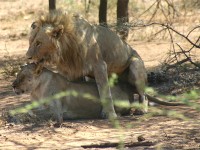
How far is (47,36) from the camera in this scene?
23.3 ft

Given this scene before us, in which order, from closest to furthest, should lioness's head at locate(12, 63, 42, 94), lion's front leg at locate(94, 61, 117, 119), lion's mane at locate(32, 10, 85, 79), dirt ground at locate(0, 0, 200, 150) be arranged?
dirt ground at locate(0, 0, 200, 150) → lioness's head at locate(12, 63, 42, 94) → lion's mane at locate(32, 10, 85, 79) → lion's front leg at locate(94, 61, 117, 119)

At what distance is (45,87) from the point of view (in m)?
7.17

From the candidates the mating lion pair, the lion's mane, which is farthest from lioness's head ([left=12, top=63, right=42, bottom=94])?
the lion's mane

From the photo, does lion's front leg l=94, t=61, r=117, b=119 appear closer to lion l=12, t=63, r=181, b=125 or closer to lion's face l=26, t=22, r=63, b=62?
lion l=12, t=63, r=181, b=125

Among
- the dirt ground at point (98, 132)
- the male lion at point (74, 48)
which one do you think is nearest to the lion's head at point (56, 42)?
the male lion at point (74, 48)

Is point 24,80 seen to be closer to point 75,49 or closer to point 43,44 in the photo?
point 43,44

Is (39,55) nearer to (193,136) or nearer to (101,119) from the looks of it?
(101,119)

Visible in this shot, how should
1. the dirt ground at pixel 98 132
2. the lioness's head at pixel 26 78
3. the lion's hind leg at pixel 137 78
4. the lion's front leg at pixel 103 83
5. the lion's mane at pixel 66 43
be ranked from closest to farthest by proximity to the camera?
1. the dirt ground at pixel 98 132
2. the lioness's head at pixel 26 78
3. the lion's mane at pixel 66 43
4. the lion's front leg at pixel 103 83
5. the lion's hind leg at pixel 137 78

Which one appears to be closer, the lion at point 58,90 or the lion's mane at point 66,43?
the lion at point 58,90

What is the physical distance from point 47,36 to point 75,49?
0.42 m

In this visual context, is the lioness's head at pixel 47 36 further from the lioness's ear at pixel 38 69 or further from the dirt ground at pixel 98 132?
the dirt ground at pixel 98 132

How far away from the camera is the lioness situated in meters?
7.08

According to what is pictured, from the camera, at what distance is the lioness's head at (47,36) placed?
23.3ft

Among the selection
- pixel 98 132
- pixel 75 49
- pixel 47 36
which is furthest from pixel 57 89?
pixel 98 132
